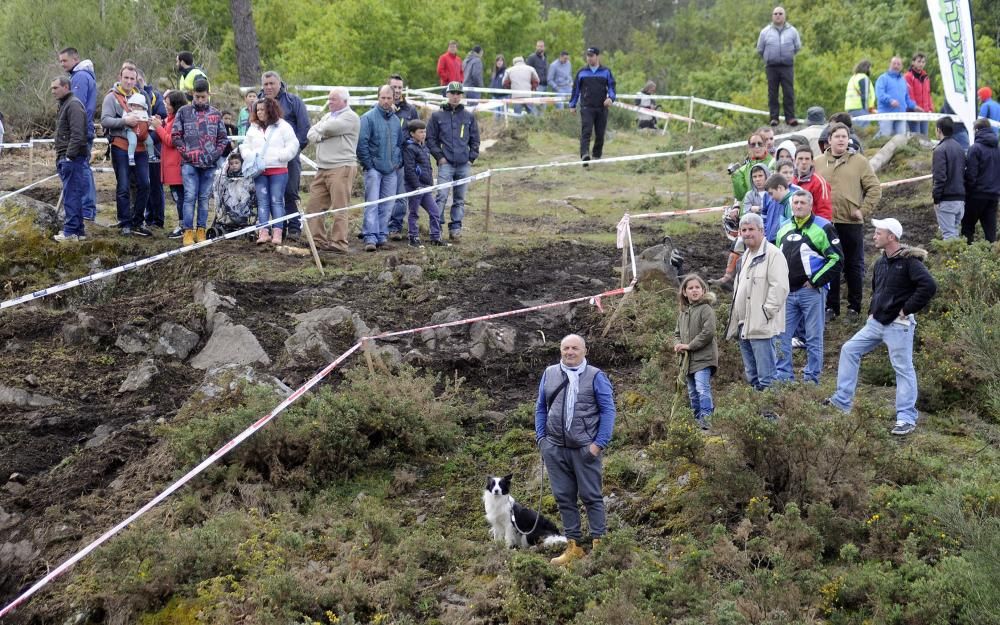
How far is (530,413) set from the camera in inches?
396

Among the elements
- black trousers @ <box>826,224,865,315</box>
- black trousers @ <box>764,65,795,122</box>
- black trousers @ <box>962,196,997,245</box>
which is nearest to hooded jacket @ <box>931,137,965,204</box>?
black trousers @ <box>962,196,997,245</box>

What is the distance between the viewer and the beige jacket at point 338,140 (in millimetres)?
14023

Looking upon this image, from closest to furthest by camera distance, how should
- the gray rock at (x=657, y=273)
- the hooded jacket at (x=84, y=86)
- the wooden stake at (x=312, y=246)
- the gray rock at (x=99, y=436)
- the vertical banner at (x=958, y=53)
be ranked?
1. the gray rock at (x=99, y=436)
2. the gray rock at (x=657, y=273)
3. the wooden stake at (x=312, y=246)
4. the hooded jacket at (x=84, y=86)
5. the vertical banner at (x=958, y=53)

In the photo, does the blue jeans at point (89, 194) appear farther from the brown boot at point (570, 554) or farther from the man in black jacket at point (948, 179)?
the man in black jacket at point (948, 179)

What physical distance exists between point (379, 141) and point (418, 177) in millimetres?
807

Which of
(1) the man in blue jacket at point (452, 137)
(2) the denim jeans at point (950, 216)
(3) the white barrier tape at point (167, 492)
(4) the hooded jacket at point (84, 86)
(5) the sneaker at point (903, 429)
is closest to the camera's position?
(3) the white barrier tape at point (167, 492)

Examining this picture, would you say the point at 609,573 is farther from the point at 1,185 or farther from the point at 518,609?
the point at 1,185

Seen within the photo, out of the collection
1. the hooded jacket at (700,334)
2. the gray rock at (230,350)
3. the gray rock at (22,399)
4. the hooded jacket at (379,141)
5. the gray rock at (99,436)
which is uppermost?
Result: the hooded jacket at (379,141)

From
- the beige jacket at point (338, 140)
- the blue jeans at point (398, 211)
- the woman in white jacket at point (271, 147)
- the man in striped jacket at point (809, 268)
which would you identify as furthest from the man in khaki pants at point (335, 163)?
the man in striped jacket at point (809, 268)

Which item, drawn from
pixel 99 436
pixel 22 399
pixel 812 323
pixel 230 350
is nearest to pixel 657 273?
pixel 812 323

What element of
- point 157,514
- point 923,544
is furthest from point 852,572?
point 157,514

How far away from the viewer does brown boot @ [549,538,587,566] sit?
7504 mm

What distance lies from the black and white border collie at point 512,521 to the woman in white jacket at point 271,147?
23.0 ft

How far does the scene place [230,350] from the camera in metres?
11.2
